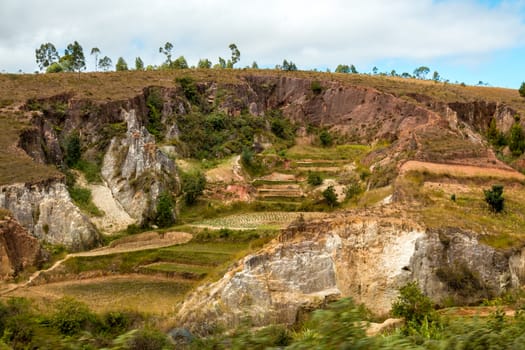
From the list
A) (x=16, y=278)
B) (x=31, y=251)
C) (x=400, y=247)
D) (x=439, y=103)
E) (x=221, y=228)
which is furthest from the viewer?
(x=439, y=103)

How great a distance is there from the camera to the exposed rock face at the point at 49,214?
35.9 meters

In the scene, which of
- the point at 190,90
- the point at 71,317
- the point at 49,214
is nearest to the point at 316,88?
the point at 190,90

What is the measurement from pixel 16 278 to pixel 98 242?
347 inches

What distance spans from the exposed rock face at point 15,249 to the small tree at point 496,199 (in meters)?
25.2

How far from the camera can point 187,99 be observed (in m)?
69.2

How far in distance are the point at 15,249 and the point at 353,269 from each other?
1966 cm

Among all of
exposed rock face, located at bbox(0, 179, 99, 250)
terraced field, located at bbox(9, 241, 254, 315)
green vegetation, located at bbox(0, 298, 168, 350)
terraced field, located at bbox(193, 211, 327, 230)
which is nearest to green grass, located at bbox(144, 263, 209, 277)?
terraced field, located at bbox(9, 241, 254, 315)

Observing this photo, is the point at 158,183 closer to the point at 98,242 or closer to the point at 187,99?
the point at 98,242

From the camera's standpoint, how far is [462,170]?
105ft

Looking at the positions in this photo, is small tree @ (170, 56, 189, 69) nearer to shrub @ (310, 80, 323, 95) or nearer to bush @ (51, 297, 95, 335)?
shrub @ (310, 80, 323, 95)

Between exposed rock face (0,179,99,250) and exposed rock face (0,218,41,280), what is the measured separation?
415 cm

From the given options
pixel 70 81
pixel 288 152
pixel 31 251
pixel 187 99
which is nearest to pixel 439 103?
pixel 288 152

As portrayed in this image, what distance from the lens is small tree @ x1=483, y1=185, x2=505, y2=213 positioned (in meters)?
26.5

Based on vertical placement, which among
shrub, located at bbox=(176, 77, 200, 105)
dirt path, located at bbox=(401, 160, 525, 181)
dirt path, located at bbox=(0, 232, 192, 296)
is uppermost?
shrub, located at bbox=(176, 77, 200, 105)
